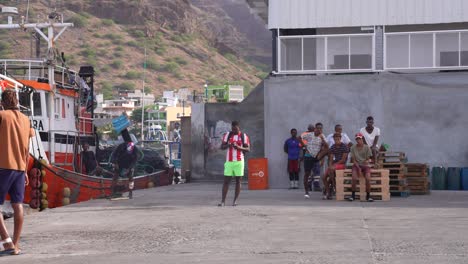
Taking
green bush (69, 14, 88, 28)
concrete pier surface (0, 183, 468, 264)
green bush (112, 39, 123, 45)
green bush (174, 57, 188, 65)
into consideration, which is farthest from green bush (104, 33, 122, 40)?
concrete pier surface (0, 183, 468, 264)

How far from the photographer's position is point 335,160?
19.5m

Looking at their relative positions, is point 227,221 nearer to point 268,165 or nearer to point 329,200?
point 329,200

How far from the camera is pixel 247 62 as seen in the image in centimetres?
15762

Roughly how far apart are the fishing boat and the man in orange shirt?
962cm

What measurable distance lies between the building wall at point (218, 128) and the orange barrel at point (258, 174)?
6.97 metres

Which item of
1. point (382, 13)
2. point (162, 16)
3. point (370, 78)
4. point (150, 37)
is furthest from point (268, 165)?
point (162, 16)

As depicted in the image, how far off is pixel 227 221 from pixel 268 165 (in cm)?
984

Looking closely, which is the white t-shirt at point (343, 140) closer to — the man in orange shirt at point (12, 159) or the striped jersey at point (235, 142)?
the striped jersey at point (235, 142)

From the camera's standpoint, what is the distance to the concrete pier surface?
35.1ft

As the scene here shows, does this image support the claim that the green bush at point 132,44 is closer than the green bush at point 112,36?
Yes

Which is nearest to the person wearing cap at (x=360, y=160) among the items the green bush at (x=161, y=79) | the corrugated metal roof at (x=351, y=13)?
the corrugated metal roof at (x=351, y=13)

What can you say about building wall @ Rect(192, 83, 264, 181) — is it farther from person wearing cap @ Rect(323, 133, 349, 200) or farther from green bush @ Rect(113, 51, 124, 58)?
green bush @ Rect(113, 51, 124, 58)

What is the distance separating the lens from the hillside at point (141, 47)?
377ft

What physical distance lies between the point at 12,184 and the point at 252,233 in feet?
12.1
